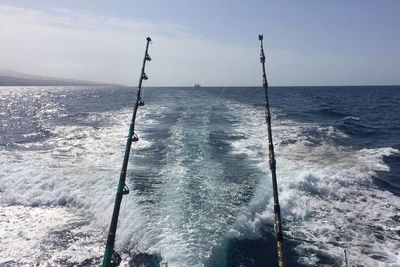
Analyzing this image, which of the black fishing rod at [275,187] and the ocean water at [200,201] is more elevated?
the black fishing rod at [275,187]

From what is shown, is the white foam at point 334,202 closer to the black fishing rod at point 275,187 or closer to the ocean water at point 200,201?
the ocean water at point 200,201

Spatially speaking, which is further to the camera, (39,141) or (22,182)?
(39,141)

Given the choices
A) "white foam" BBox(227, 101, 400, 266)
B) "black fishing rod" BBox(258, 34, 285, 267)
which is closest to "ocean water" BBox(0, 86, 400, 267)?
"white foam" BBox(227, 101, 400, 266)

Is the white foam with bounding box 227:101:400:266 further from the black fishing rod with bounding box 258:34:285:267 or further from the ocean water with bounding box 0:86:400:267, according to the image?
the black fishing rod with bounding box 258:34:285:267

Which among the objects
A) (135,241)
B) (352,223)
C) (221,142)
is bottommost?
(135,241)

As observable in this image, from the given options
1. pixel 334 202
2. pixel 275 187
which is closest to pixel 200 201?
pixel 334 202

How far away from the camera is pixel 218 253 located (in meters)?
8.18

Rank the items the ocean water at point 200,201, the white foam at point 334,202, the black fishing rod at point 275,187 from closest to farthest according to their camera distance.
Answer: the black fishing rod at point 275,187 → the ocean water at point 200,201 → the white foam at point 334,202

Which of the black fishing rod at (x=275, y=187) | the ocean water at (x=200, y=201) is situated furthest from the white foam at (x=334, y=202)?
the black fishing rod at (x=275, y=187)

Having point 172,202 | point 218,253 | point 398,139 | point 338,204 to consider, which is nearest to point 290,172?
point 338,204

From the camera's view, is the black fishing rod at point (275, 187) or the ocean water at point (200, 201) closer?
the black fishing rod at point (275, 187)

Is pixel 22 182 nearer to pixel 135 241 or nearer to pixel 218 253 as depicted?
pixel 135 241

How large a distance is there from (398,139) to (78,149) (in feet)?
64.8

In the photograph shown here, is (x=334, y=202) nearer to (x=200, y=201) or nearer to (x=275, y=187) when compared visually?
(x=200, y=201)
